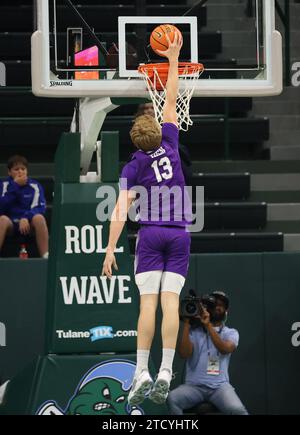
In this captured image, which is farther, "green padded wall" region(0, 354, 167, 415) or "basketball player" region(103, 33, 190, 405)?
"green padded wall" region(0, 354, 167, 415)

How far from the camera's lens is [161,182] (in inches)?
410

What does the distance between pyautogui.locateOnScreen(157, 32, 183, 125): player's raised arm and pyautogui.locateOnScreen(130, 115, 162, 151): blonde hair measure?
154 mm

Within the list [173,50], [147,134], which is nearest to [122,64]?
[173,50]

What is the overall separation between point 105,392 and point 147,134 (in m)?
2.75

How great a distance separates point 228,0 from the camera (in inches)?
719

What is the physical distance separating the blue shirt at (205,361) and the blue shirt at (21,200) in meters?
Result: 2.42

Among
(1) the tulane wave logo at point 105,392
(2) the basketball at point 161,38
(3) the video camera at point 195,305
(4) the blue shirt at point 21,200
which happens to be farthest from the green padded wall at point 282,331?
(2) the basketball at point 161,38

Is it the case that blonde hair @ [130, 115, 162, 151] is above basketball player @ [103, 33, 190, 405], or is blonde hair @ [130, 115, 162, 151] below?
above

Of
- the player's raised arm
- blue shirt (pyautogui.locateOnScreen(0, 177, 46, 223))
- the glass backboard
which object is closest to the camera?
the player's raised arm

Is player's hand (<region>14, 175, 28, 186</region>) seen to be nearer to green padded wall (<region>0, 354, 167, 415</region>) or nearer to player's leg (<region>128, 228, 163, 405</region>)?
green padded wall (<region>0, 354, 167, 415</region>)

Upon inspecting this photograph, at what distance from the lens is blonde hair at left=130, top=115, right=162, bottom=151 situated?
10352mm

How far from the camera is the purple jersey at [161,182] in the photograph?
10.4 m

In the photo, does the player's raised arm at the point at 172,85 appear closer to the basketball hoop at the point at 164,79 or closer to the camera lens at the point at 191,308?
the basketball hoop at the point at 164,79

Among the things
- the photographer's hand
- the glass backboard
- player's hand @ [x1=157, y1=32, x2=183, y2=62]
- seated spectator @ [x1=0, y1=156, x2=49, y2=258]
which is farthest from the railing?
player's hand @ [x1=157, y1=32, x2=183, y2=62]
